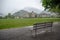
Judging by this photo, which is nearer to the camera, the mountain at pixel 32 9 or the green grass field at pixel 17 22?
the green grass field at pixel 17 22

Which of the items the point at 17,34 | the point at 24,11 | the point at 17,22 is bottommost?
the point at 17,34

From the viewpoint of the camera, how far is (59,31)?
4715 millimetres

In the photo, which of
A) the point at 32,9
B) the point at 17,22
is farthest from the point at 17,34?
the point at 32,9

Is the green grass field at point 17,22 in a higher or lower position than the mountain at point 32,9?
lower

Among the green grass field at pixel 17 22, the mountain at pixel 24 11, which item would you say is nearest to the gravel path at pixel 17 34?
the green grass field at pixel 17 22

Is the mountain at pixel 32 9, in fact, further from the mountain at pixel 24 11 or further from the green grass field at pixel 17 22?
the green grass field at pixel 17 22

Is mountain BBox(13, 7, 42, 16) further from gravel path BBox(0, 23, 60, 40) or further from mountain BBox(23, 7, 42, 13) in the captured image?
gravel path BBox(0, 23, 60, 40)

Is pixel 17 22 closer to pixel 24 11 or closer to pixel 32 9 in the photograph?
pixel 24 11

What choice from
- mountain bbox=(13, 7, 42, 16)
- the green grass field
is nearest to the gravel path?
the green grass field

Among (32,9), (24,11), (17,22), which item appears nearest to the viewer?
(17,22)

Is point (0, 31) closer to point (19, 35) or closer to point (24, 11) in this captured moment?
point (19, 35)

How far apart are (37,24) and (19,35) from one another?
606 mm

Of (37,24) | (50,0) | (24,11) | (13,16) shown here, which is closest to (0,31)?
(13,16)

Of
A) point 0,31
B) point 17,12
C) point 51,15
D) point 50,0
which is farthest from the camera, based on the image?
point 50,0
